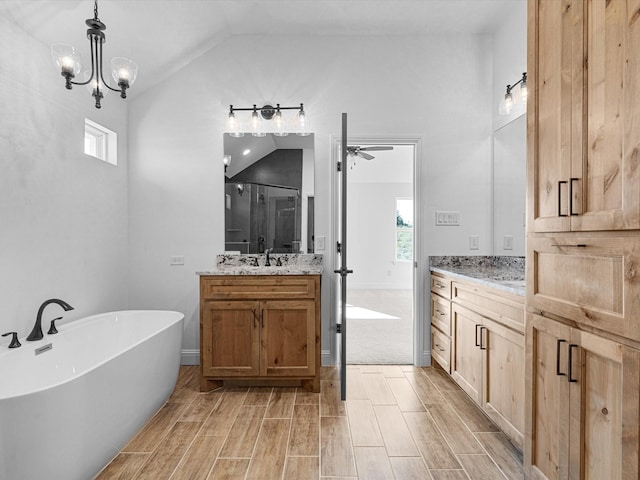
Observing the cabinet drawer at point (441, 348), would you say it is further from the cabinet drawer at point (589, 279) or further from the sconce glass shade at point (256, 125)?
the sconce glass shade at point (256, 125)

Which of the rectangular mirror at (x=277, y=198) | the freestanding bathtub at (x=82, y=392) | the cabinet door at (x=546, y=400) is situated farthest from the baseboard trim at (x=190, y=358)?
the cabinet door at (x=546, y=400)

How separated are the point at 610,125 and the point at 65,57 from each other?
2349mm

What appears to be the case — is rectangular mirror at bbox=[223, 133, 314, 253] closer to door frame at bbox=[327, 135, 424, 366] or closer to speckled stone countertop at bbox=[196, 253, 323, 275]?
speckled stone countertop at bbox=[196, 253, 323, 275]

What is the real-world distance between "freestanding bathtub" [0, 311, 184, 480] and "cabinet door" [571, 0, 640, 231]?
2.10 metres

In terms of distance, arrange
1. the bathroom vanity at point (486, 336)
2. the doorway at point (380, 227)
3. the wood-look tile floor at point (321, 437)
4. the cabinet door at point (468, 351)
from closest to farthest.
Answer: the wood-look tile floor at point (321, 437), the bathroom vanity at point (486, 336), the cabinet door at point (468, 351), the doorway at point (380, 227)

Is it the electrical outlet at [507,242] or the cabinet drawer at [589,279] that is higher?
the electrical outlet at [507,242]

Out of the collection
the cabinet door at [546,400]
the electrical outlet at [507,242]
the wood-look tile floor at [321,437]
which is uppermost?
the electrical outlet at [507,242]

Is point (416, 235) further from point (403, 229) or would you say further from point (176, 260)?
point (403, 229)

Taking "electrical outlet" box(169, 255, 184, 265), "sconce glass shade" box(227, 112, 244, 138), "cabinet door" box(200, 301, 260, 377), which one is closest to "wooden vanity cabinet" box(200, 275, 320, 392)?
"cabinet door" box(200, 301, 260, 377)

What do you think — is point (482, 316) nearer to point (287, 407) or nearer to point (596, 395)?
point (596, 395)

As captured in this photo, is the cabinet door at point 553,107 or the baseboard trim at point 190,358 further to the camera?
the baseboard trim at point 190,358

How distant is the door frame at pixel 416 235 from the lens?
11.3ft

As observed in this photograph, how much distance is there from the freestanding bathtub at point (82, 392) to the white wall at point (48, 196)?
23 cm

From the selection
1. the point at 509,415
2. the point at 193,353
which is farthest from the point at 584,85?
the point at 193,353
